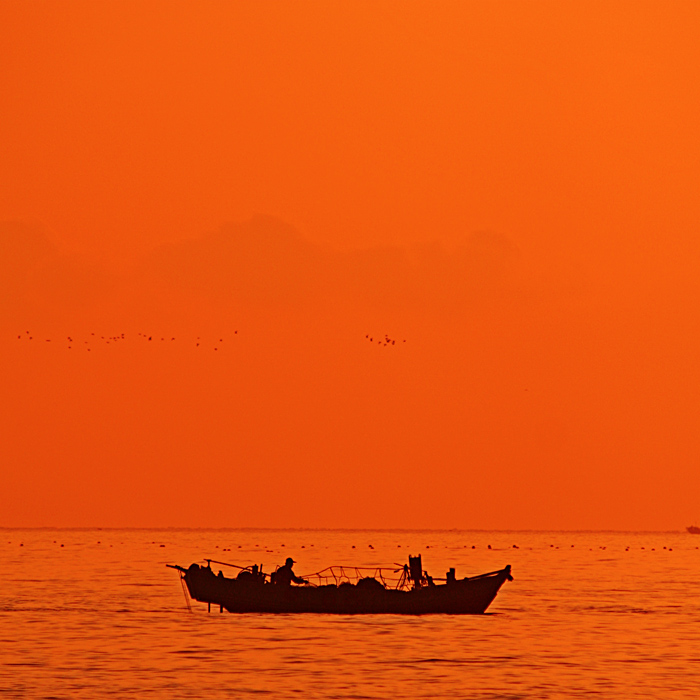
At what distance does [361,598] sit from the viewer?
257 ft

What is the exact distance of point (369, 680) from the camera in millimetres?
55156

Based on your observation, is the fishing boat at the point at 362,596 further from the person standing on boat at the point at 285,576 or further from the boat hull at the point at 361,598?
the person standing on boat at the point at 285,576

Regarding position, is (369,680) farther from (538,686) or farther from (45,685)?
(45,685)

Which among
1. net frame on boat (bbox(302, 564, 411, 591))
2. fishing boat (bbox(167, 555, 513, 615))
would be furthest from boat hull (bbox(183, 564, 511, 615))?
net frame on boat (bbox(302, 564, 411, 591))

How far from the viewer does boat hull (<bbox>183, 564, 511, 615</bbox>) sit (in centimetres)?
7775

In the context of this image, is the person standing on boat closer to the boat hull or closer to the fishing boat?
the fishing boat

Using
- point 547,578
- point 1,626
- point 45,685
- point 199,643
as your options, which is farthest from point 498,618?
point 547,578

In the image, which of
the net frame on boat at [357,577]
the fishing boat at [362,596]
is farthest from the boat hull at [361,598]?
the net frame on boat at [357,577]

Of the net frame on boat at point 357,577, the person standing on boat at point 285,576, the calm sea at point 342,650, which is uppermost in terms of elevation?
the net frame on boat at point 357,577

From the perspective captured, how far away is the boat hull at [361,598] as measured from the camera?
77750mm

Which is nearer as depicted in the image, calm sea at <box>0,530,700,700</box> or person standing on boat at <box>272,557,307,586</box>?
calm sea at <box>0,530,700,700</box>

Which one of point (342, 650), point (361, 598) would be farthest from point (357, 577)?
point (342, 650)

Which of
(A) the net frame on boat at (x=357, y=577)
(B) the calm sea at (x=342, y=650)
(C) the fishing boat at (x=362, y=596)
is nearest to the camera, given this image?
(B) the calm sea at (x=342, y=650)

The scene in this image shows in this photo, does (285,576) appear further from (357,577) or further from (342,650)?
(357,577)
